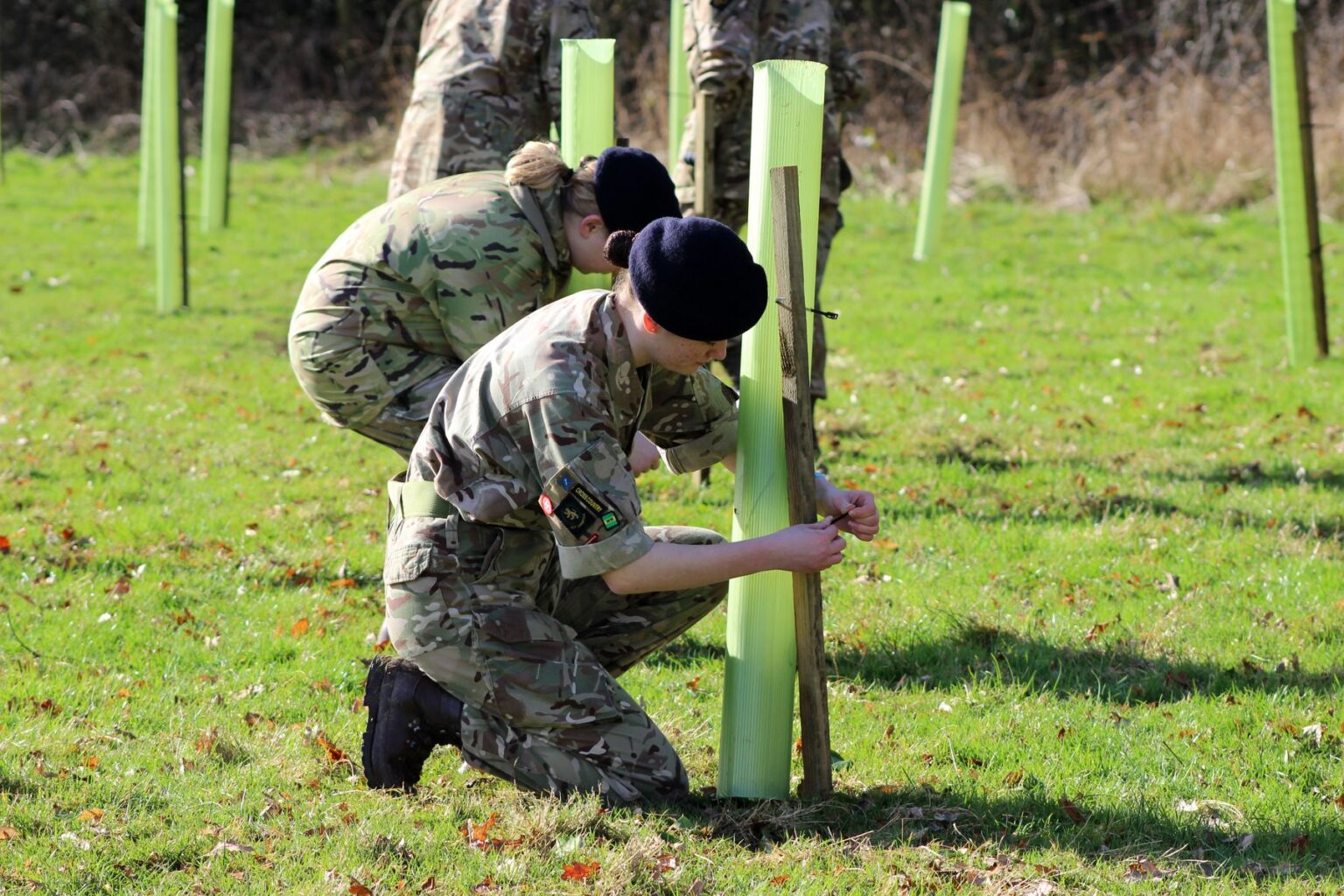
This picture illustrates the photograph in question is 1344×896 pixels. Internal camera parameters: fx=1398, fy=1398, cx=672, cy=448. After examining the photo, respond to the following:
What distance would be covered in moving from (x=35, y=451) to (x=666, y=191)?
4746mm

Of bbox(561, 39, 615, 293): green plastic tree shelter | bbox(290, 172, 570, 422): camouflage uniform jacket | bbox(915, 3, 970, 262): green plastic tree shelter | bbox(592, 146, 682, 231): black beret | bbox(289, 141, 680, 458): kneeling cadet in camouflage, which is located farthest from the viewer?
bbox(915, 3, 970, 262): green plastic tree shelter

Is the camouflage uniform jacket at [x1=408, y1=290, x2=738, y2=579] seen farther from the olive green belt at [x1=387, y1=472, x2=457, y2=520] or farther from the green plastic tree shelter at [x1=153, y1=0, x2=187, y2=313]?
the green plastic tree shelter at [x1=153, y1=0, x2=187, y2=313]

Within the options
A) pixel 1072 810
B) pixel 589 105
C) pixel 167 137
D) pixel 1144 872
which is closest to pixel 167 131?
pixel 167 137

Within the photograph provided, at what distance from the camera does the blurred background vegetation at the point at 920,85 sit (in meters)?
15.0

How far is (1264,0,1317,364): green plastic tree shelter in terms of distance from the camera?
882cm

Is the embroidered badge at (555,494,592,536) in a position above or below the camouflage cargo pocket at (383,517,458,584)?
above

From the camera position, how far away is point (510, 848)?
336 cm

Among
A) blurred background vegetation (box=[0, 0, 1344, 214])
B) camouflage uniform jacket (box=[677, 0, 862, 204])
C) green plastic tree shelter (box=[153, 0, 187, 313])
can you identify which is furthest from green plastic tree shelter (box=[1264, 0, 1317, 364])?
green plastic tree shelter (box=[153, 0, 187, 313])

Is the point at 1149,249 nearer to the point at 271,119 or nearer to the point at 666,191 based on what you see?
the point at 666,191

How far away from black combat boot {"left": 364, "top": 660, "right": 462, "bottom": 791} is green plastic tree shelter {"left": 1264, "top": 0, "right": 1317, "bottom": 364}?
7024mm

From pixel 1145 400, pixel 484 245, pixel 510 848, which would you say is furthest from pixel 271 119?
pixel 510 848

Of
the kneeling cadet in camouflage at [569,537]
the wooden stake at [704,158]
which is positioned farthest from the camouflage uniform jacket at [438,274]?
the wooden stake at [704,158]

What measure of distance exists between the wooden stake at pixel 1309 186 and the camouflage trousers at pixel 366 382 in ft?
21.2

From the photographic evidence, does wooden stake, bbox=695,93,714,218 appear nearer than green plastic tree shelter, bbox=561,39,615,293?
No
